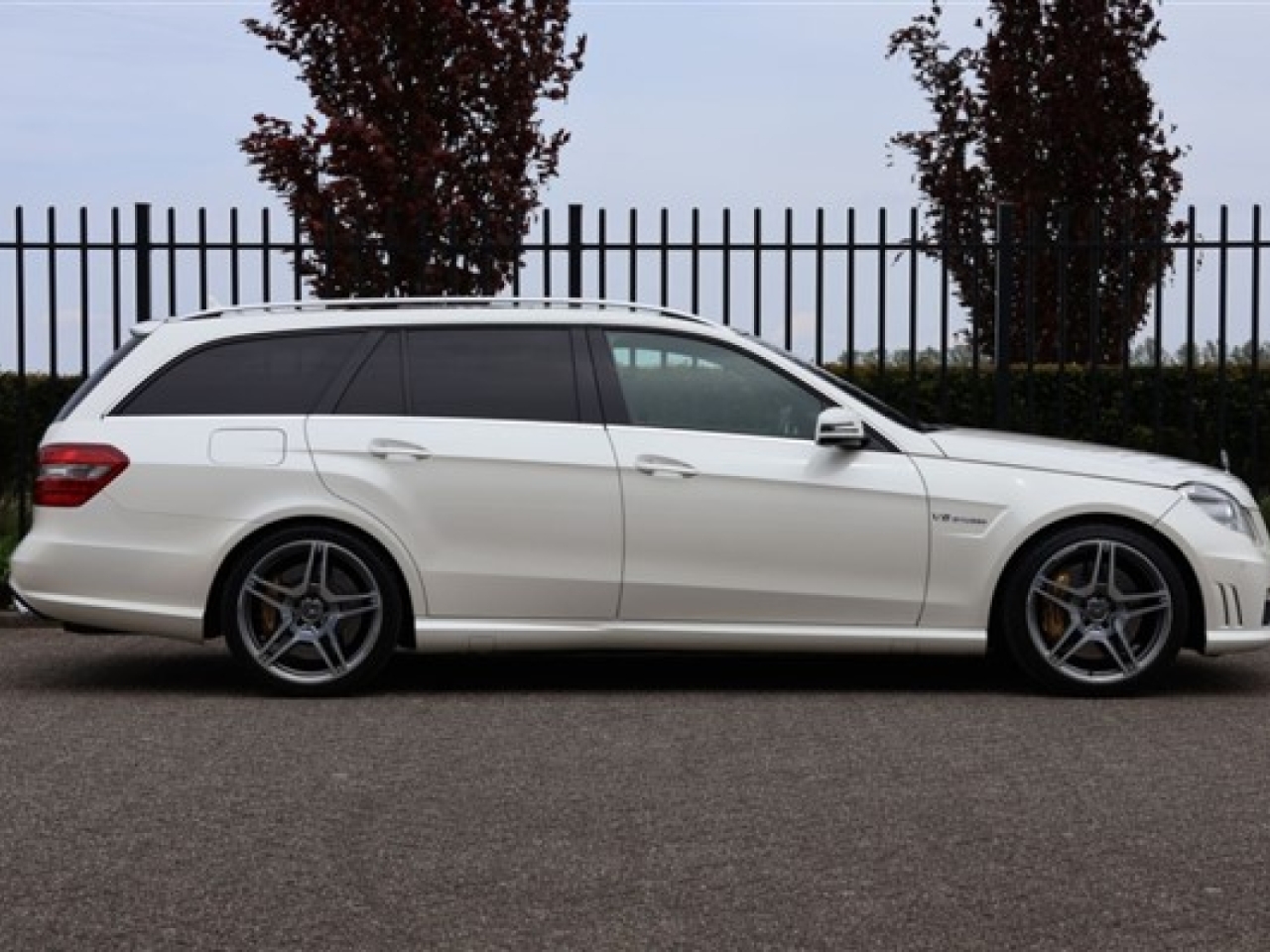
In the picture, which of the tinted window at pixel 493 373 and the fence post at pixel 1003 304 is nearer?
the tinted window at pixel 493 373

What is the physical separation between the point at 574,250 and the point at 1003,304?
2784 millimetres

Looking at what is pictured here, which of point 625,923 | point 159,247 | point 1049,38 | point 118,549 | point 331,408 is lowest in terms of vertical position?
point 625,923

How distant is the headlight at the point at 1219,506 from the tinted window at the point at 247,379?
3.58 meters

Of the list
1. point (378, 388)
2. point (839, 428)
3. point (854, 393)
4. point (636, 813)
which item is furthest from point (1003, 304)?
point (636, 813)

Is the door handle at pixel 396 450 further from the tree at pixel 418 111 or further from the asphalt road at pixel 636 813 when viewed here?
the tree at pixel 418 111

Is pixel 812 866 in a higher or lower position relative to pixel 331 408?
lower

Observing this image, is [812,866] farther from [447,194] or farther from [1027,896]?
[447,194]

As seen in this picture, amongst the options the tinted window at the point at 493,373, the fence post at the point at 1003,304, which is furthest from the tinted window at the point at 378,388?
the fence post at the point at 1003,304

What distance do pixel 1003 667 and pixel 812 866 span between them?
4397 millimetres

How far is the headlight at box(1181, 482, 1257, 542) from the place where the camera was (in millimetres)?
9000

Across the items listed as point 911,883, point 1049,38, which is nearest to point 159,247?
point 911,883

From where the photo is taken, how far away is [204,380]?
923 cm

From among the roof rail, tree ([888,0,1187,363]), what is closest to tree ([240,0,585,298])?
tree ([888,0,1187,363])

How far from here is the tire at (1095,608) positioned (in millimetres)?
8875
